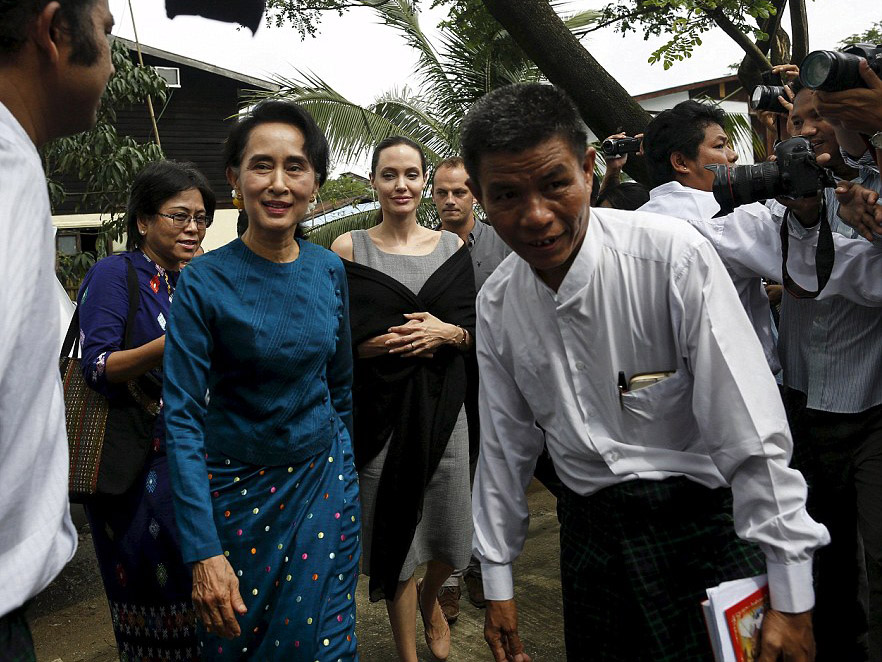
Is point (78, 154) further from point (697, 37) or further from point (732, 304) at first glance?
point (732, 304)

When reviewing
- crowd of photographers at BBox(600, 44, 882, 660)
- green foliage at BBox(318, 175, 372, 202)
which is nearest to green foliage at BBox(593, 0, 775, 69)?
crowd of photographers at BBox(600, 44, 882, 660)

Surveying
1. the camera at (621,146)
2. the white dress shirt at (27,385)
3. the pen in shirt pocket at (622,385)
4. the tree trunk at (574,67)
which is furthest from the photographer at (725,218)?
the tree trunk at (574,67)

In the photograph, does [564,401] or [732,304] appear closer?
[732,304]

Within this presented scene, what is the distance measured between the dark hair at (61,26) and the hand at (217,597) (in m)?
1.37

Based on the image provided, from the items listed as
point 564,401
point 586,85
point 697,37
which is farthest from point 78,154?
point 564,401

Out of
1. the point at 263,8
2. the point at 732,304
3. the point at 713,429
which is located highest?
the point at 263,8

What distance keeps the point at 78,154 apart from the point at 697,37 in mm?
5374

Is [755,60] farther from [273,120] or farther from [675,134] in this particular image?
[273,120]

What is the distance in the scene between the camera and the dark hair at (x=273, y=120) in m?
2.62

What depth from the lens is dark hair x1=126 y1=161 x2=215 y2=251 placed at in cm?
314

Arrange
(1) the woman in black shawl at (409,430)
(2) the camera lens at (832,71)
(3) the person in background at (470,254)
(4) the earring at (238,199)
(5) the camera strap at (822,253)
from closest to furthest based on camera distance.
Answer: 1. (2) the camera lens at (832,71)
2. (5) the camera strap at (822,253)
3. (4) the earring at (238,199)
4. (1) the woman in black shawl at (409,430)
5. (3) the person in background at (470,254)

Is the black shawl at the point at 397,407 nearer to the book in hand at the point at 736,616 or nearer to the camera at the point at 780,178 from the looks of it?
the camera at the point at 780,178

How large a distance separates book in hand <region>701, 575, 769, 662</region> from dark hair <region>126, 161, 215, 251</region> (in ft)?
7.75

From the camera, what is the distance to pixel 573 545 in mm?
2074
